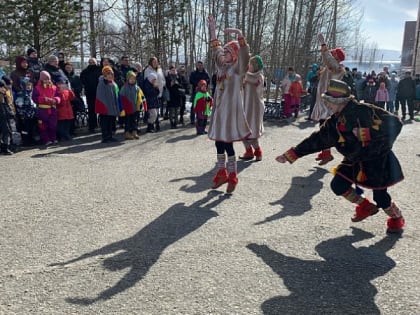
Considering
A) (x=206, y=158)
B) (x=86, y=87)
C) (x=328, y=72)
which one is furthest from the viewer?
(x=86, y=87)

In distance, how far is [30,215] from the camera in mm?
4684

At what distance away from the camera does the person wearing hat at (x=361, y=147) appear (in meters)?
3.81

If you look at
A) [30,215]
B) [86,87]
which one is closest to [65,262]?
[30,215]

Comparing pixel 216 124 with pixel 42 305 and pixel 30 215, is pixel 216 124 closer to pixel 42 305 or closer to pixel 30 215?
pixel 30 215

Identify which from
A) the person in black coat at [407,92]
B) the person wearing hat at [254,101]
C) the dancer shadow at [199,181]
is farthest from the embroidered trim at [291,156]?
the person in black coat at [407,92]

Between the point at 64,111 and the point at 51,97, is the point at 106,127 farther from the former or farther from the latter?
the point at 51,97

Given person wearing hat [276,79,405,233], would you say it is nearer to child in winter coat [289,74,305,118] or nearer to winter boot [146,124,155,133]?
winter boot [146,124,155,133]

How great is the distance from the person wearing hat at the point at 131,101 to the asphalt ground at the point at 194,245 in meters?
2.93

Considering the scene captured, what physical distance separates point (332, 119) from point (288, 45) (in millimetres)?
17428

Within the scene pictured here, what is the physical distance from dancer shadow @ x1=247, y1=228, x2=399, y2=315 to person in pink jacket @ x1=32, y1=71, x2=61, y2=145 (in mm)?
6299

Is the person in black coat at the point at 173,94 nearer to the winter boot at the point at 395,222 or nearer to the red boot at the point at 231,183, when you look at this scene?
the red boot at the point at 231,183

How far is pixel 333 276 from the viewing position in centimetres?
330

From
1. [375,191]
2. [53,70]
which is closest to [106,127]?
[53,70]

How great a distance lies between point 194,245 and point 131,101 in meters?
6.27
